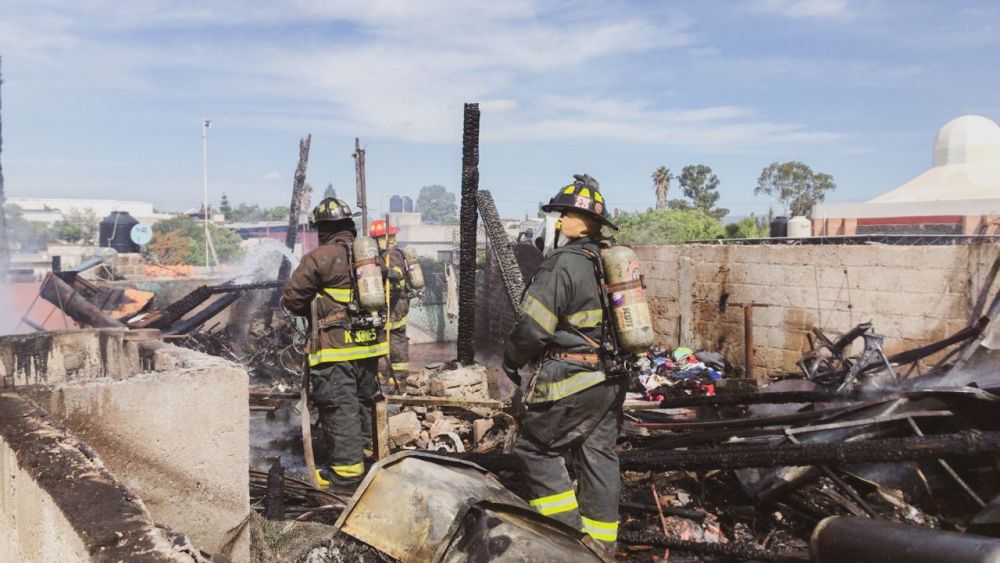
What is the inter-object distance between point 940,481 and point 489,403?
3.09m

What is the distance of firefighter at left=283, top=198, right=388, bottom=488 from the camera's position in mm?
4906

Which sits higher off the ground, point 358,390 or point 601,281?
point 601,281

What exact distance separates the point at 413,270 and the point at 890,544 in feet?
17.8

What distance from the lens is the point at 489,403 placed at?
5539 millimetres

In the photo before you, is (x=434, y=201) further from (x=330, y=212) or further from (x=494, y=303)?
(x=330, y=212)

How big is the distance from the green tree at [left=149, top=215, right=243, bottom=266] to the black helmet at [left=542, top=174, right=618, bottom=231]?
95.2 ft

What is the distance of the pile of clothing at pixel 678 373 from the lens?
22.7ft

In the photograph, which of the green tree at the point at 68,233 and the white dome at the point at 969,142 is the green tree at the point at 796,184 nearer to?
the white dome at the point at 969,142

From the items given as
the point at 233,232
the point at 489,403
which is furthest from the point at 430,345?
the point at 233,232

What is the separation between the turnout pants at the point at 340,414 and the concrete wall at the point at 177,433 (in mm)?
1789

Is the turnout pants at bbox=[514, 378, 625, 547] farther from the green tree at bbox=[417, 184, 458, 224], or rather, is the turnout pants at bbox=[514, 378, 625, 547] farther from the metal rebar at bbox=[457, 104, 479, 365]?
the green tree at bbox=[417, 184, 458, 224]

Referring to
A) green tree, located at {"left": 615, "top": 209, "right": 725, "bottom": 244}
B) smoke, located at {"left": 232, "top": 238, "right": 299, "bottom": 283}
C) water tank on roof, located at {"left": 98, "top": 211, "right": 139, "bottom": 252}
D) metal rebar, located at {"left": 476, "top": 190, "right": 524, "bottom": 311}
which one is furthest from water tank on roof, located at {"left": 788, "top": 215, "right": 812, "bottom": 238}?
water tank on roof, located at {"left": 98, "top": 211, "right": 139, "bottom": 252}

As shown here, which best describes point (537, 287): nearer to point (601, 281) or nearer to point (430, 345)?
point (601, 281)

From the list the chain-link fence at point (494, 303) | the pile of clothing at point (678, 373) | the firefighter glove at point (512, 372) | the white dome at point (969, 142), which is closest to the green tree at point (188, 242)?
the chain-link fence at point (494, 303)
